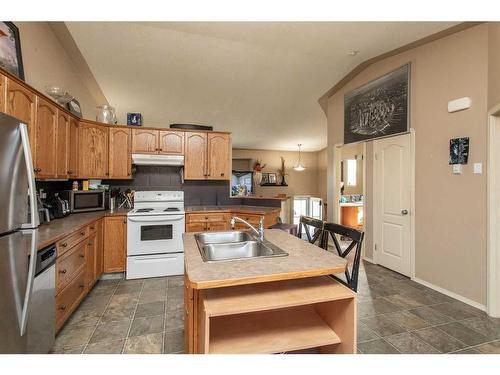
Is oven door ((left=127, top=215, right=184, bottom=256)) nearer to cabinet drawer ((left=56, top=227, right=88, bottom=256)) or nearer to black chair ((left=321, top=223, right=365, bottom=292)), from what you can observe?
cabinet drawer ((left=56, top=227, right=88, bottom=256))

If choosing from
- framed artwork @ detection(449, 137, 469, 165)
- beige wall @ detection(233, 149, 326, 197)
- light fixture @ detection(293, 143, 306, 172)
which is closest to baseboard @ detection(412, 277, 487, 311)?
framed artwork @ detection(449, 137, 469, 165)

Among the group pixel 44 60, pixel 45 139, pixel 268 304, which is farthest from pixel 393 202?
pixel 44 60

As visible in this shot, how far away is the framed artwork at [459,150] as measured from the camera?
8.08 feet

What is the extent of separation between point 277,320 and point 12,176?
1.72m

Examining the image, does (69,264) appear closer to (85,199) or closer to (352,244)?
(85,199)

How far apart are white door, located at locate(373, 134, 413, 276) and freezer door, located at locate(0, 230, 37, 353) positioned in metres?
3.89

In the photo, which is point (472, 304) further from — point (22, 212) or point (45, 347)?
point (22, 212)

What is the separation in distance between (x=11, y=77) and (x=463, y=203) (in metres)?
4.27

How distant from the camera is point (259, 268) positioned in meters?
1.18

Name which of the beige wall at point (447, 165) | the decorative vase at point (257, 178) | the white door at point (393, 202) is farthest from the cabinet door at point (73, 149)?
the decorative vase at point (257, 178)

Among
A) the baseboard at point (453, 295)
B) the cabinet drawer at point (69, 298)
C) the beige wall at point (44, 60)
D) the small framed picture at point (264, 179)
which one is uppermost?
the beige wall at point (44, 60)

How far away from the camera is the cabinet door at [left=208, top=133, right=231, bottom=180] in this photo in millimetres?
3807

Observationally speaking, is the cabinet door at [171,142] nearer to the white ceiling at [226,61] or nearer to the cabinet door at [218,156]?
the cabinet door at [218,156]

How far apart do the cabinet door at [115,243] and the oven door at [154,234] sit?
0.09 m
